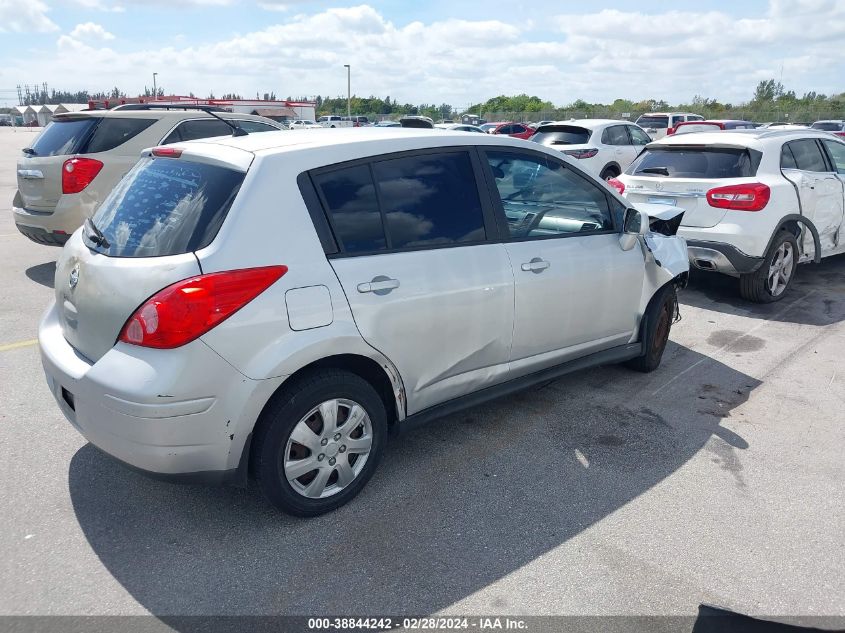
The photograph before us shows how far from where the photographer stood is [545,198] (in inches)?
163

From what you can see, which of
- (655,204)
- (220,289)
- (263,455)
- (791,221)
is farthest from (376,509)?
(791,221)

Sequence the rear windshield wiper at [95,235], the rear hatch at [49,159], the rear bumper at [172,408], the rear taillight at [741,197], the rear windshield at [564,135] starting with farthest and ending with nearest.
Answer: the rear windshield at [564,135], the rear hatch at [49,159], the rear taillight at [741,197], the rear windshield wiper at [95,235], the rear bumper at [172,408]

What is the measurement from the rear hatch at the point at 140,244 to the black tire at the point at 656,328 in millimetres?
3044

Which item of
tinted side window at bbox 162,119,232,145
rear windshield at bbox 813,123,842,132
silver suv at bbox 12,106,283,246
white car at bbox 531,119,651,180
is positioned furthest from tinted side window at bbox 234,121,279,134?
rear windshield at bbox 813,123,842,132

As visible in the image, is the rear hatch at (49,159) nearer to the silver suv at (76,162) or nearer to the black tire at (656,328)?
the silver suv at (76,162)

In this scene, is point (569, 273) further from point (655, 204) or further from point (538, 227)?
point (655, 204)

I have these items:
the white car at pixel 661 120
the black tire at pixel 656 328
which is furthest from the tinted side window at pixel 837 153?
the white car at pixel 661 120

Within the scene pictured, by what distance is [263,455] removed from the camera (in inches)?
115

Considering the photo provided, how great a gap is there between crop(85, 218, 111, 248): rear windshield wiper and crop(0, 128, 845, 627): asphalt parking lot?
3.94ft

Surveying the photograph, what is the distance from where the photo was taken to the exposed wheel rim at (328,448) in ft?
10.00

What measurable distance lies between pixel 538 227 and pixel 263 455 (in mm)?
2085

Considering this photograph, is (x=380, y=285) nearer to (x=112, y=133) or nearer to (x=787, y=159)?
(x=787, y=159)

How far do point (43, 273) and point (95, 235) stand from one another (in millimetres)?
5115

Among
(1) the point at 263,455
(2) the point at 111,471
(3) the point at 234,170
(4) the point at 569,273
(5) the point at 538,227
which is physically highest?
(3) the point at 234,170
